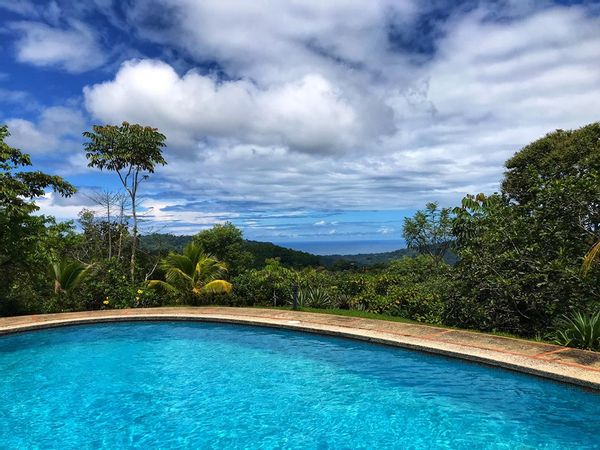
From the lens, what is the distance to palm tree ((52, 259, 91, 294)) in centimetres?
1527

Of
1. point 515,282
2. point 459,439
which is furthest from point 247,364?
point 515,282

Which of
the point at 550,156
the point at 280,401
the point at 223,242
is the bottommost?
the point at 280,401

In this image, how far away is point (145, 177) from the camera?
19.3m

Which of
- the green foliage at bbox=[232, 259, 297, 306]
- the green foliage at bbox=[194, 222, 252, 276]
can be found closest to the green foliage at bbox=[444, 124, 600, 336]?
the green foliage at bbox=[232, 259, 297, 306]

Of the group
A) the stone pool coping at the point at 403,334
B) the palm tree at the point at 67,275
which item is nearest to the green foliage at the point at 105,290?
the palm tree at the point at 67,275

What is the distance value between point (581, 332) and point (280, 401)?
6.00 m

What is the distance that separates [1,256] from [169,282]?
5.53m

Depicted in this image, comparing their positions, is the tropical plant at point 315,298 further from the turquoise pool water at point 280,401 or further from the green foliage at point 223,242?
the green foliage at point 223,242

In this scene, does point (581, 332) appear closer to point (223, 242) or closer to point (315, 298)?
point (315, 298)

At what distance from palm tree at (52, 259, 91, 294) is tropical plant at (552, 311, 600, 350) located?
15.1m

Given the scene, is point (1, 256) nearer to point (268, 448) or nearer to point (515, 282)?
point (268, 448)

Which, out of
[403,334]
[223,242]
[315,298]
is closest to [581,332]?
[403,334]

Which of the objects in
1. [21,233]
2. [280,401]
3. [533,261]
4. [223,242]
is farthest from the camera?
[223,242]

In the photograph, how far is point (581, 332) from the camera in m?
8.14
